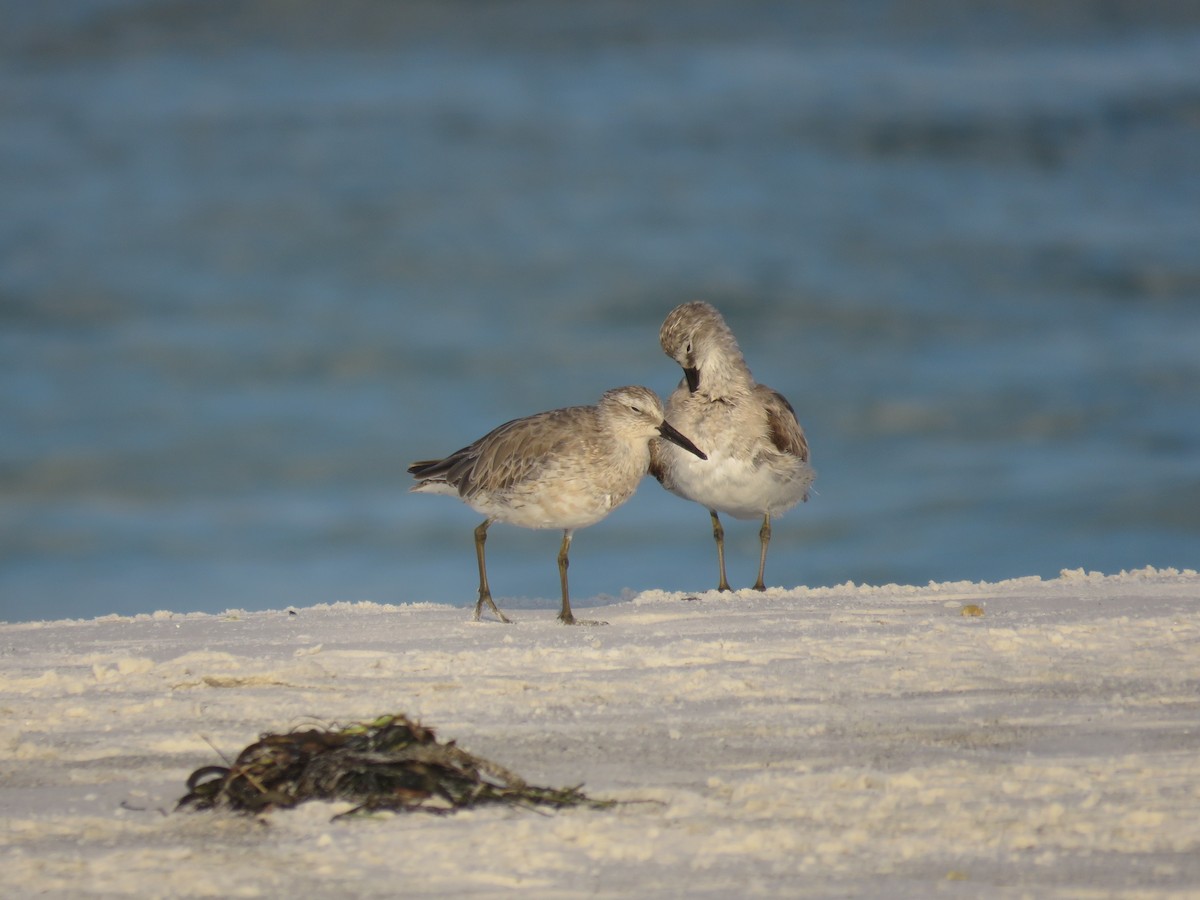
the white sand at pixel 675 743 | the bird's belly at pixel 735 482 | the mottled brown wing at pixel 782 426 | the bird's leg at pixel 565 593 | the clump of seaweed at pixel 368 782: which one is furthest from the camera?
the mottled brown wing at pixel 782 426

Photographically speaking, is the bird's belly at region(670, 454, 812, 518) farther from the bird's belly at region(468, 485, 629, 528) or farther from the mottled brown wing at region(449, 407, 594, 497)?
the bird's belly at region(468, 485, 629, 528)

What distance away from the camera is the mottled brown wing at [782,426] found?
30.9 feet

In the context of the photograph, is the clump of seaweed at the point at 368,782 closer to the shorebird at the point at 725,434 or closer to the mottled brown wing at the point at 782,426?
the shorebird at the point at 725,434

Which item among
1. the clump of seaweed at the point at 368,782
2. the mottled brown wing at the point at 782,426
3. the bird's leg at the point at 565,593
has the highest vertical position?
the mottled brown wing at the point at 782,426

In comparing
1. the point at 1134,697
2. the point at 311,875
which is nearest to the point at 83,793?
the point at 311,875

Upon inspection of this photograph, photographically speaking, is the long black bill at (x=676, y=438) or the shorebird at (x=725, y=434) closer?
the long black bill at (x=676, y=438)

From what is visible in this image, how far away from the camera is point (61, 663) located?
6.77 meters

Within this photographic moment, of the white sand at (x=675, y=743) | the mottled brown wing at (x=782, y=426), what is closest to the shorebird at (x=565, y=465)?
the white sand at (x=675, y=743)

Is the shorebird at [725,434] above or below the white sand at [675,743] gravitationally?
above

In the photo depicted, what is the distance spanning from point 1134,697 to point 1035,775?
1.02m

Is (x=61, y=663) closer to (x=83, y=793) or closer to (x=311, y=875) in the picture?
(x=83, y=793)

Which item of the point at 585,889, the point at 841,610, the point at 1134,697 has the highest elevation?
the point at 841,610

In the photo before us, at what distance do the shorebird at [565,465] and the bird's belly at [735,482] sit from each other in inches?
23.0

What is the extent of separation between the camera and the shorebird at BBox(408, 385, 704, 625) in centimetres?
787
